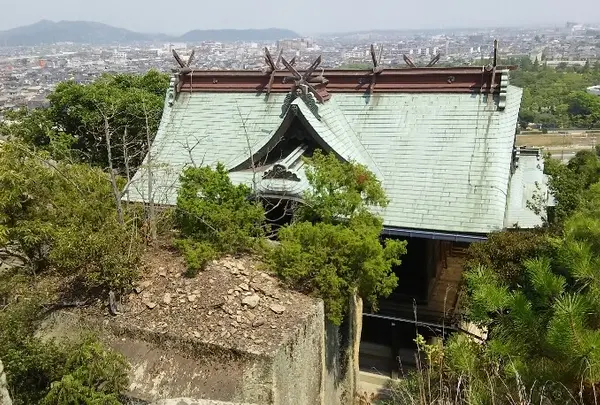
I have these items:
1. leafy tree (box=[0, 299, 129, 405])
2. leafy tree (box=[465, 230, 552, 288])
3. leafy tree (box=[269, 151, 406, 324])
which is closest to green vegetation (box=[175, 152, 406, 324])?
leafy tree (box=[269, 151, 406, 324])

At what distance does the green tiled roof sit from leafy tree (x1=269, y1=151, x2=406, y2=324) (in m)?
1.48

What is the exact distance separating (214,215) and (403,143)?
591cm

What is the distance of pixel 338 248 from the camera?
9453 mm

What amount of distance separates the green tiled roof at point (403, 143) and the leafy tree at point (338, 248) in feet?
4.86

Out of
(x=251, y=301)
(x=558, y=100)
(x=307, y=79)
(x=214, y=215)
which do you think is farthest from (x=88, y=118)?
(x=558, y=100)

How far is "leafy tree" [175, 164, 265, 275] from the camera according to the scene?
32.5 feet

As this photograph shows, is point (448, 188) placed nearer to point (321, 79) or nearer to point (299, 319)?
point (321, 79)

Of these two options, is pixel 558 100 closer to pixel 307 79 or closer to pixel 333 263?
pixel 307 79

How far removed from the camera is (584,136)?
267ft

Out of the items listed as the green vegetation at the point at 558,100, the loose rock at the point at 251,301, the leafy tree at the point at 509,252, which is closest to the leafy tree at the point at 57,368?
the loose rock at the point at 251,301

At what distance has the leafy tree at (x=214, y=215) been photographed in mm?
9914

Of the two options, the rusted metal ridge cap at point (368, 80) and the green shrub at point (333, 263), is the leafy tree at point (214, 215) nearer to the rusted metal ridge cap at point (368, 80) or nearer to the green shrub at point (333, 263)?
the green shrub at point (333, 263)

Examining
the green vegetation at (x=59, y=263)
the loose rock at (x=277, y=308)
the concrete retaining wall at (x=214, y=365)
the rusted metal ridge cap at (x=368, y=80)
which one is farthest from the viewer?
the rusted metal ridge cap at (x=368, y=80)

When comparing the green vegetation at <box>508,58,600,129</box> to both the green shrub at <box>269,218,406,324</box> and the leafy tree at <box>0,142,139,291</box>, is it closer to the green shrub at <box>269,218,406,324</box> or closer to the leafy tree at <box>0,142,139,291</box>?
the green shrub at <box>269,218,406,324</box>
